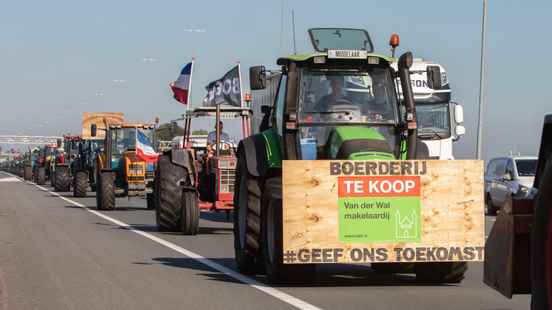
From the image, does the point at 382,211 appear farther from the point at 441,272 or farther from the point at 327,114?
the point at 327,114

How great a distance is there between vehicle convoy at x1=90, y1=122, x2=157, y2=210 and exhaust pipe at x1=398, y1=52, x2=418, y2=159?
64.9 feet

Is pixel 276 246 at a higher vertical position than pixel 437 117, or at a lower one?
lower

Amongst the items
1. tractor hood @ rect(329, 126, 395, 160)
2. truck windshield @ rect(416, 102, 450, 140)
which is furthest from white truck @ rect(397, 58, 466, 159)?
tractor hood @ rect(329, 126, 395, 160)

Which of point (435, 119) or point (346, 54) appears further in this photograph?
point (435, 119)

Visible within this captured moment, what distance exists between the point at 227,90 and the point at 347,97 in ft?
47.3

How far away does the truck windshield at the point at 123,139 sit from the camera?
37.5m

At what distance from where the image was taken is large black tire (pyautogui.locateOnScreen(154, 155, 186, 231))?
75.0 ft

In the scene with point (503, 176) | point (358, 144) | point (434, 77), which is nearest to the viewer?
point (358, 144)

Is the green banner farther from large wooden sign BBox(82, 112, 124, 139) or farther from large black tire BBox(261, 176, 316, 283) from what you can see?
large wooden sign BBox(82, 112, 124, 139)

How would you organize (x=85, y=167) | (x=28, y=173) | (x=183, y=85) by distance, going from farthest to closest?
1. (x=28, y=173)
2. (x=85, y=167)
3. (x=183, y=85)

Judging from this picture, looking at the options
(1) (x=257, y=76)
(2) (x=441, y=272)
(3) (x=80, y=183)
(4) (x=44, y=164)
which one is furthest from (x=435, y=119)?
(4) (x=44, y=164)

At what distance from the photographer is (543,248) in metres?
7.05

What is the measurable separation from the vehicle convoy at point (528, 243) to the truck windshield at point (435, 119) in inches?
834

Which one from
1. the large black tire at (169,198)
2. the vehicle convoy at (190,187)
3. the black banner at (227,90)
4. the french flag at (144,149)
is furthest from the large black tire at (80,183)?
the large black tire at (169,198)
